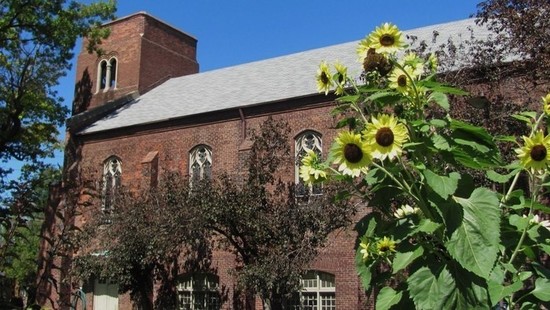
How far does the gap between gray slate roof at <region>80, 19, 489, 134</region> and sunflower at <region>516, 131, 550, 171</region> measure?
1857 cm

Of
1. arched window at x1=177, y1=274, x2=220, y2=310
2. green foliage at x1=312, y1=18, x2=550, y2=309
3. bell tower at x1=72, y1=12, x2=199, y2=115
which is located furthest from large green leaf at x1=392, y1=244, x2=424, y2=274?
bell tower at x1=72, y1=12, x2=199, y2=115

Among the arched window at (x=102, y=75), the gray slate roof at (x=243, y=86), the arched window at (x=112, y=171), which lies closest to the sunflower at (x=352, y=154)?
the gray slate roof at (x=243, y=86)

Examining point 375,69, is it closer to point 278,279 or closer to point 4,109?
point 278,279

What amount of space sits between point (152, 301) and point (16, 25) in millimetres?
13488

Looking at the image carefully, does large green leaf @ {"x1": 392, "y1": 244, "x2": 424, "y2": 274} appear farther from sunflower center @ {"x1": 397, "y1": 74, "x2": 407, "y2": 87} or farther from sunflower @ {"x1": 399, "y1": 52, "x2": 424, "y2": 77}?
sunflower @ {"x1": 399, "y1": 52, "x2": 424, "y2": 77}

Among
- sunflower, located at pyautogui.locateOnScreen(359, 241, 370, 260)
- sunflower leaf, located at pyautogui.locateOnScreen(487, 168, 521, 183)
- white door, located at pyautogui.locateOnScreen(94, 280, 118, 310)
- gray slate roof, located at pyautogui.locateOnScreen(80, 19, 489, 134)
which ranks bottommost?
white door, located at pyautogui.locateOnScreen(94, 280, 118, 310)

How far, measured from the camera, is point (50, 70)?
29953mm

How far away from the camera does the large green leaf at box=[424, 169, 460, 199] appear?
11.3 feet

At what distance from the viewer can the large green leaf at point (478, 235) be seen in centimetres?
335

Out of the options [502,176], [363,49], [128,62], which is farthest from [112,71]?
[502,176]

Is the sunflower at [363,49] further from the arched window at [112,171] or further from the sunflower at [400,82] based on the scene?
the arched window at [112,171]

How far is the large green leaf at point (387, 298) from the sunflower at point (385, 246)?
0.78 feet

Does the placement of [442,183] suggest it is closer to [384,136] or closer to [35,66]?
[384,136]

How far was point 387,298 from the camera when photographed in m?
3.83
